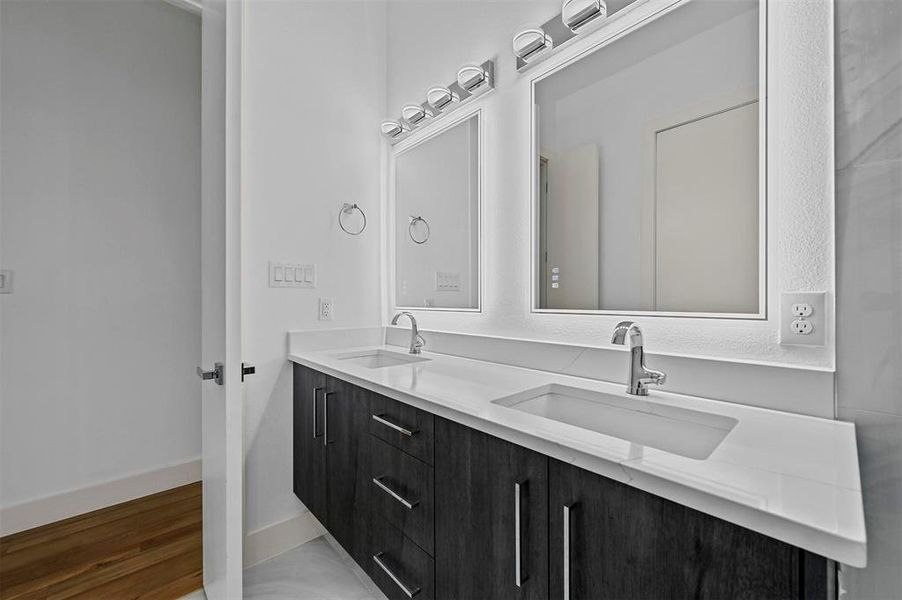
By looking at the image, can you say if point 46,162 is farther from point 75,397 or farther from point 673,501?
point 673,501

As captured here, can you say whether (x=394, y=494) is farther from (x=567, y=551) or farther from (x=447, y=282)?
(x=447, y=282)

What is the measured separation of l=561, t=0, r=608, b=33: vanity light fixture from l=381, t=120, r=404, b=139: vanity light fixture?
957 millimetres

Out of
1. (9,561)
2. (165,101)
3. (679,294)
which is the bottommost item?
(9,561)

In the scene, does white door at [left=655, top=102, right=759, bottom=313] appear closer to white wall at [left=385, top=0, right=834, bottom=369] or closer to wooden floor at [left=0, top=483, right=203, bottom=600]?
white wall at [left=385, top=0, right=834, bottom=369]

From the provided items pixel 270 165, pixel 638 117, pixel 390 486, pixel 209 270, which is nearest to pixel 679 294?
pixel 638 117

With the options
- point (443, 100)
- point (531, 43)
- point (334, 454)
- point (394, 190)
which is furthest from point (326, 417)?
point (531, 43)

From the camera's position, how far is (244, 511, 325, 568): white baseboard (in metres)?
1.71

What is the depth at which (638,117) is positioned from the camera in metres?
1.24

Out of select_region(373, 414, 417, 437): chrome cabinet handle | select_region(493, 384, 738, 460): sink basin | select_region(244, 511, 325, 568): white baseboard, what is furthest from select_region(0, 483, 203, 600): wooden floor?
select_region(493, 384, 738, 460): sink basin

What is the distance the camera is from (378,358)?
78.6 inches

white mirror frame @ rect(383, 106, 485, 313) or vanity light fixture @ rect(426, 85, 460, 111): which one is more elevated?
vanity light fixture @ rect(426, 85, 460, 111)

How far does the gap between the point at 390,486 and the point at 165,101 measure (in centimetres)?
240

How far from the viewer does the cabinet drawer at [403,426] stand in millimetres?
1070

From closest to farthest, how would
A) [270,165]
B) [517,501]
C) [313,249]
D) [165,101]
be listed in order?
[517,501]
[270,165]
[313,249]
[165,101]
